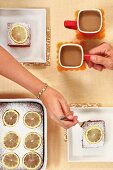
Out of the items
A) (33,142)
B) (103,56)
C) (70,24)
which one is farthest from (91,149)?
(70,24)

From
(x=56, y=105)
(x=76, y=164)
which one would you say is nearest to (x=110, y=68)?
(x=56, y=105)

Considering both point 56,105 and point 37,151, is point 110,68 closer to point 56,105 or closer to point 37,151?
point 56,105

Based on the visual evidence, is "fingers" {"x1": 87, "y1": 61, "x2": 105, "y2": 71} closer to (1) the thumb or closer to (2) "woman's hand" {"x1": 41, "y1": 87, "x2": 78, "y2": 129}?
(1) the thumb

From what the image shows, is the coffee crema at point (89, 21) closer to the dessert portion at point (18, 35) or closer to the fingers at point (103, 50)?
the fingers at point (103, 50)

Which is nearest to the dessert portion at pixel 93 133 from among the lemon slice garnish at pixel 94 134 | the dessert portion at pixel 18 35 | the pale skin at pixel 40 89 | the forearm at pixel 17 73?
the lemon slice garnish at pixel 94 134

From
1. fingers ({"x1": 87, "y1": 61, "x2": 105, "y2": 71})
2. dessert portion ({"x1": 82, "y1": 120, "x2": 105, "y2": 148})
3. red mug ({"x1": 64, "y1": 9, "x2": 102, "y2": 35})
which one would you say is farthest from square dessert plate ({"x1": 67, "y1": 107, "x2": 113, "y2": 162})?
red mug ({"x1": 64, "y1": 9, "x2": 102, "y2": 35})

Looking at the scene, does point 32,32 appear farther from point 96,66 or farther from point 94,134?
point 94,134
